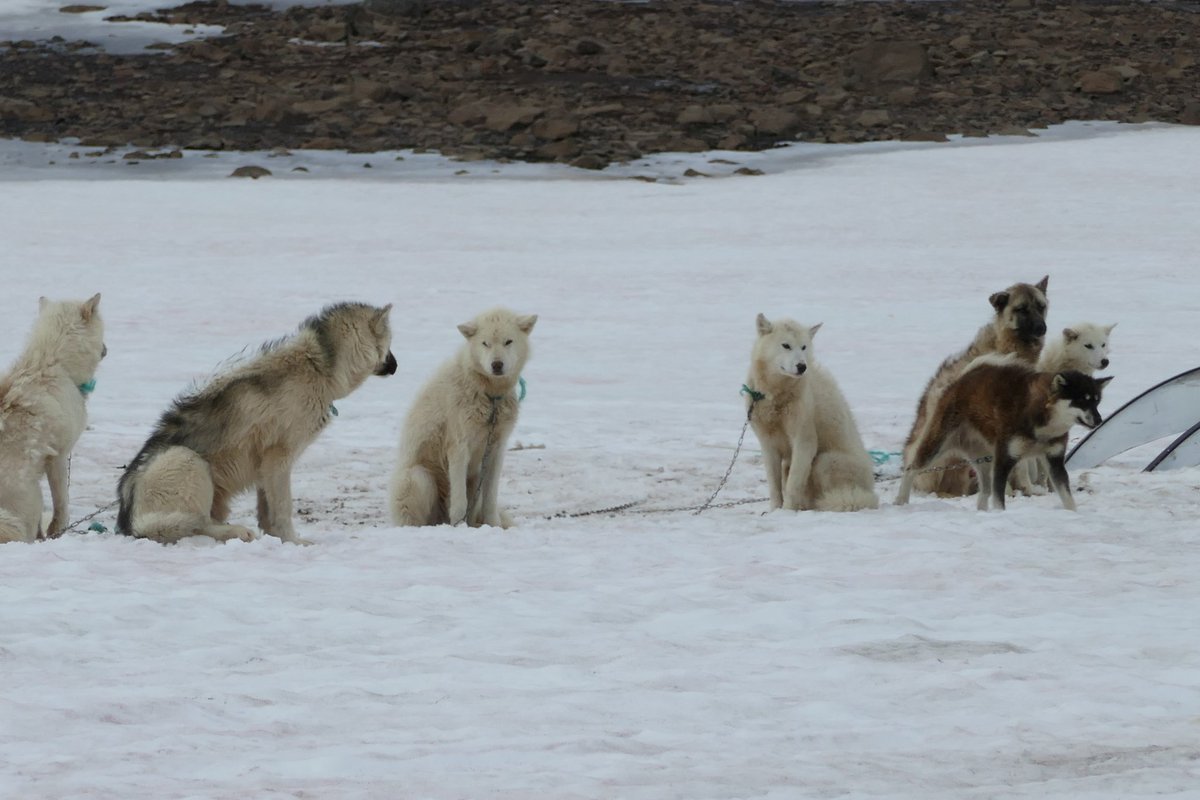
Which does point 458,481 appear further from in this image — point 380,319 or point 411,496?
point 380,319

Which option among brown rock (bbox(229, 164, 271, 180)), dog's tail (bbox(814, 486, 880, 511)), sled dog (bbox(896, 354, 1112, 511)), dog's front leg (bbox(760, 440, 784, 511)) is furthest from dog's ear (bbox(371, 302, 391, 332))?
brown rock (bbox(229, 164, 271, 180))

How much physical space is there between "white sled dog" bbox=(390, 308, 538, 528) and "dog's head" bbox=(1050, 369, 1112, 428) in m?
2.55

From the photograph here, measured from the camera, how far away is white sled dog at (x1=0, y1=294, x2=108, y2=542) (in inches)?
272

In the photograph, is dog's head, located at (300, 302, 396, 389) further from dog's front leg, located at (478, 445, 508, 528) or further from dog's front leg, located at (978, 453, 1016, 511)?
dog's front leg, located at (978, 453, 1016, 511)

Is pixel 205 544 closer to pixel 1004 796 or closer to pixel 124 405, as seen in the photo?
pixel 1004 796

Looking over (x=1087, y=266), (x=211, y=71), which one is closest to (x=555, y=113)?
(x=211, y=71)

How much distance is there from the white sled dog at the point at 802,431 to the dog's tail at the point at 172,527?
2795 millimetres

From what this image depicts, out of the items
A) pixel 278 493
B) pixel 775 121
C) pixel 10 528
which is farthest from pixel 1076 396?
pixel 775 121

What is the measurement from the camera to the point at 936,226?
68.4 ft

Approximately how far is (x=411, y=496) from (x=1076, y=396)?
3.19 meters

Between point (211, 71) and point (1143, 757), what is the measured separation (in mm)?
33069

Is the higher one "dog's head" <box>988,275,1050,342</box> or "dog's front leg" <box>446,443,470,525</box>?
"dog's head" <box>988,275,1050,342</box>

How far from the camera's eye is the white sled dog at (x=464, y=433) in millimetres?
7613

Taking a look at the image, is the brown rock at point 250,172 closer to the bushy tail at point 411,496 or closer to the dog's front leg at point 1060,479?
the bushy tail at point 411,496
